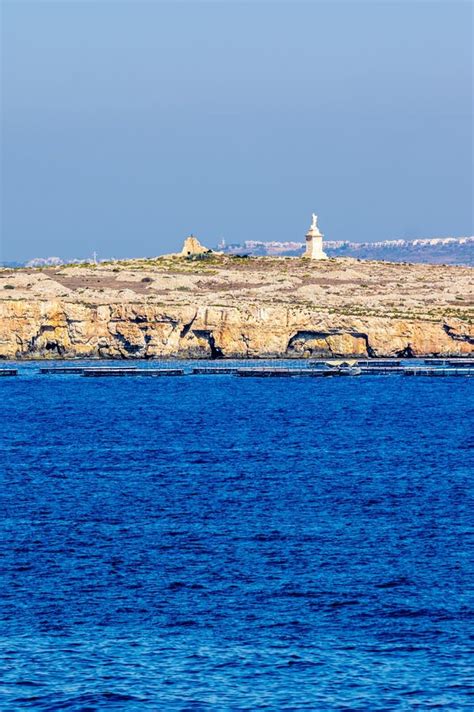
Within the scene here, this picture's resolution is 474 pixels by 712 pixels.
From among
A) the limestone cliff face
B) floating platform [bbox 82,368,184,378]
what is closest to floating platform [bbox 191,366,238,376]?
floating platform [bbox 82,368,184,378]

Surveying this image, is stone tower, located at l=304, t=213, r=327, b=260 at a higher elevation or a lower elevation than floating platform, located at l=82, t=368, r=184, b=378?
higher

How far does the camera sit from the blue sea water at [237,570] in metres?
26.5

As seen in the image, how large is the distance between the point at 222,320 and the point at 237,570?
93096 millimetres

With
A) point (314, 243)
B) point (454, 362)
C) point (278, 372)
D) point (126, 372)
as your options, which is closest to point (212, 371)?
point (278, 372)

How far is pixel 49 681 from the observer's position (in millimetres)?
26500

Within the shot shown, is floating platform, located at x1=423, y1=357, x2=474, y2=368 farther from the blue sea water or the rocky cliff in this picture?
the blue sea water

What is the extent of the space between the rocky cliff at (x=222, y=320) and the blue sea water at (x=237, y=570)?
57952mm

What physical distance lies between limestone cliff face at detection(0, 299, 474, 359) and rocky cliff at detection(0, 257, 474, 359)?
92 millimetres

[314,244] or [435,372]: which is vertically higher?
[314,244]

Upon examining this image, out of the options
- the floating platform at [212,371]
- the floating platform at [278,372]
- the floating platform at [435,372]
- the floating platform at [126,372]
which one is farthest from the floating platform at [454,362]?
the floating platform at [126,372]

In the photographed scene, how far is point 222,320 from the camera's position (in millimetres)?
128000

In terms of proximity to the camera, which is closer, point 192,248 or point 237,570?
point 237,570

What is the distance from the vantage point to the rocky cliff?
128 metres

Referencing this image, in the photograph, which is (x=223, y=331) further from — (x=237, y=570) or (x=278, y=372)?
(x=237, y=570)
